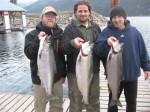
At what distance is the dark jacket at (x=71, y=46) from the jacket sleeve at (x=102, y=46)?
0.39ft

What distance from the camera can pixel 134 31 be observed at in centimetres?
392

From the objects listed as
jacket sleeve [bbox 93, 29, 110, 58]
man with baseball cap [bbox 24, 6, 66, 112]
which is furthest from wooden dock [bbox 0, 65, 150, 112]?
jacket sleeve [bbox 93, 29, 110, 58]

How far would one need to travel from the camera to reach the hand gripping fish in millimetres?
3611

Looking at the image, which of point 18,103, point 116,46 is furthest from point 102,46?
point 18,103

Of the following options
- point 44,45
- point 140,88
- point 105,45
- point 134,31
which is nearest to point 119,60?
point 105,45

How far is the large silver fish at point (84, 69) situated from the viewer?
11.5 ft

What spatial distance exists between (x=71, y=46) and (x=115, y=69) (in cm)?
66

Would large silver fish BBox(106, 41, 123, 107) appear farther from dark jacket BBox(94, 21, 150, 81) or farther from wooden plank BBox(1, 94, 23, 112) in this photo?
wooden plank BBox(1, 94, 23, 112)

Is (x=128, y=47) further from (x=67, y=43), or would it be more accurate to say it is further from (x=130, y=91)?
(x=67, y=43)

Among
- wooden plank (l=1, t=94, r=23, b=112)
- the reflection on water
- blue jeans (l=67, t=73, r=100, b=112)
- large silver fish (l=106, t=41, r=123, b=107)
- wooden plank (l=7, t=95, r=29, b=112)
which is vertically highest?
large silver fish (l=106, t=41, r=123, b=107)

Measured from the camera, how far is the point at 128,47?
3.86m

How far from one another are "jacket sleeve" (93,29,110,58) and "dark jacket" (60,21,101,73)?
0.39ft

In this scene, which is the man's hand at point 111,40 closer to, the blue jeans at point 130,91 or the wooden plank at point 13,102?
the blue jeans at point 130,91

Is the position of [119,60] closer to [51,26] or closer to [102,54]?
[102,54]
